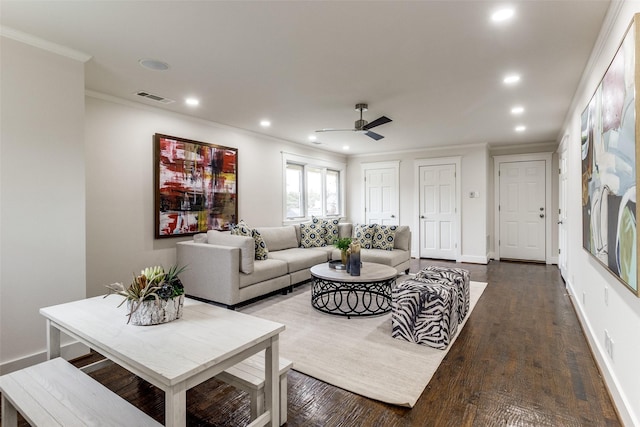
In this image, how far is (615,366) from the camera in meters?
1.96

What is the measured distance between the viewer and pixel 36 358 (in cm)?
240

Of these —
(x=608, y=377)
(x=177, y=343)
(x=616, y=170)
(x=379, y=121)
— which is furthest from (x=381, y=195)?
(x=177, y=343)

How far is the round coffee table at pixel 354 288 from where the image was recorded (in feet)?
11.1

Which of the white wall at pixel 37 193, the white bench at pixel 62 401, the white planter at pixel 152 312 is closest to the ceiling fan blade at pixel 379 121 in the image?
the white wall at pixel 37 193

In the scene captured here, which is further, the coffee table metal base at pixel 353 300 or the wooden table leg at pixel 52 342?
the coffee table metal base at pixel 353 300

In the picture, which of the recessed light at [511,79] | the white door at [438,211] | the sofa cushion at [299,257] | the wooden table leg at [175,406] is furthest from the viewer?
the white door at [438,211]

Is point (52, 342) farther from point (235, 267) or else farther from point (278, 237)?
point (278, 237)

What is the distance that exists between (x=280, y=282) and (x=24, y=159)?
9.07ft

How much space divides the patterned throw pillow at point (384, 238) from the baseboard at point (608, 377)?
252 centimetres

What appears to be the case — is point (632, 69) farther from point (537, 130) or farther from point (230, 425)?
point (537, 130)

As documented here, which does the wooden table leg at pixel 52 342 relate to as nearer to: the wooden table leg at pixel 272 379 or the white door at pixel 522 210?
the wooden table leg at pixel 272 379

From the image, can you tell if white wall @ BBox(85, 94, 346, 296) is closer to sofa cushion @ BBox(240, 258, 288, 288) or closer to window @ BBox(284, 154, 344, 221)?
sofa cushion @ BBox(240, 258, 288, 288)

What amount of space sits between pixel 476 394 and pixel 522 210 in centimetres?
562

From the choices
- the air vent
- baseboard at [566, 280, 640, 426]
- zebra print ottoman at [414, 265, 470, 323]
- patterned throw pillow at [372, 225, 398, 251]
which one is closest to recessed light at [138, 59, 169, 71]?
the air vent
